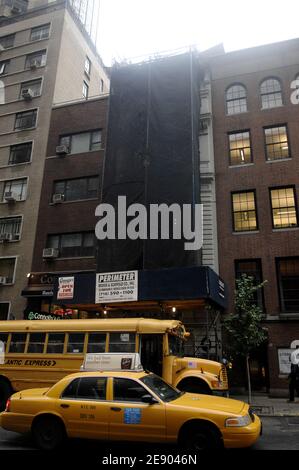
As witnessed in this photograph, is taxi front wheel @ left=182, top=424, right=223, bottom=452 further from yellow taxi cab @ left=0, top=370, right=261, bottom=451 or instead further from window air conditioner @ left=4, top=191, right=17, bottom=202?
window air conditioner @ left=4, top=191, right=17, bottom=202

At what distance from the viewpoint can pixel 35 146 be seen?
92.7 ft

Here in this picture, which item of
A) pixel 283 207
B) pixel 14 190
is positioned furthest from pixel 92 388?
pixel 14 190

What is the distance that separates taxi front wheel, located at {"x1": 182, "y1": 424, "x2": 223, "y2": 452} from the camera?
723 cm

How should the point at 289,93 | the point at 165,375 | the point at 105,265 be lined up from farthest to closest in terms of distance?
the point at 289,93 < the point at 105,265 < the point at 165,375

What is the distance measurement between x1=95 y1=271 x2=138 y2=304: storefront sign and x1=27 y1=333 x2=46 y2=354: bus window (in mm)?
4320

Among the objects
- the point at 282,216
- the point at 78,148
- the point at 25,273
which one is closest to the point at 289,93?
the point at 282,216

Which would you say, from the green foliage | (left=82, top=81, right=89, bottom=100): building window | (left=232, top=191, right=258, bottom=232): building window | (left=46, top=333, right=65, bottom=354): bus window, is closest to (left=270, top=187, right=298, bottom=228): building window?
(left=232, top=191, right=258, bottom=232): building window

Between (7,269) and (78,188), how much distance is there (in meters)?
7.22

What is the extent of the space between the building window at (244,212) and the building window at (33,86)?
1813 cm

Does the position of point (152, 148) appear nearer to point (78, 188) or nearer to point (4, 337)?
point (78, 188)

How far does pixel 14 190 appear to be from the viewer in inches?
1096

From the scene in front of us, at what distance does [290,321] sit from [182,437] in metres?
13.1
